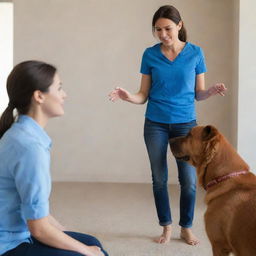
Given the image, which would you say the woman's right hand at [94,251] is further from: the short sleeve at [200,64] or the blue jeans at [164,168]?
the short sleeve at [200,64]

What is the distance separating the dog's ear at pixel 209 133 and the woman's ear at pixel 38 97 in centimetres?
82

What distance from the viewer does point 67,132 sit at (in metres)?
4.08

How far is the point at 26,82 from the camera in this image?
4.35 feet

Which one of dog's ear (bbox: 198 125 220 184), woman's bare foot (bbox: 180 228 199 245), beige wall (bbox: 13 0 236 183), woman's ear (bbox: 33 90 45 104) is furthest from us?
beige wall (bbox: 13 0 236 183)

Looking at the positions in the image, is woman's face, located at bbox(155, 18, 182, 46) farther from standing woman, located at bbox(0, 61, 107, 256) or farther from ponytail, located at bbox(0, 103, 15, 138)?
ponytail, located at bbox(0, 103, 15, 138)

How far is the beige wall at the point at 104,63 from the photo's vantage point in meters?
3.81

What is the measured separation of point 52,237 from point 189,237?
4.73ft

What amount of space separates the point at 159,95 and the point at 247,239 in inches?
43.7

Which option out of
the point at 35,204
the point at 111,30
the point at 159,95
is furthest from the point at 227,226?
the point at 111,30

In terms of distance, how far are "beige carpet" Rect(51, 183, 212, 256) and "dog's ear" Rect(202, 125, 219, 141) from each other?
91cm

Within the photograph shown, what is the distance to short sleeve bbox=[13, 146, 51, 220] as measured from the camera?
123 cm

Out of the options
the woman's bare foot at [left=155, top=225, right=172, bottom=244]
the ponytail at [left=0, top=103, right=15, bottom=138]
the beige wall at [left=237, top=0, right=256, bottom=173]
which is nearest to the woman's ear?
the ponytail at [left=0, top=103, right=15, bottom=138]

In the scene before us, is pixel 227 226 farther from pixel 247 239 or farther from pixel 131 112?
pixel 131 112

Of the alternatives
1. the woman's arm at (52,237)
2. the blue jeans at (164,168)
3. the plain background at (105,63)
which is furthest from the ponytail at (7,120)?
the plain background at (105,63)
